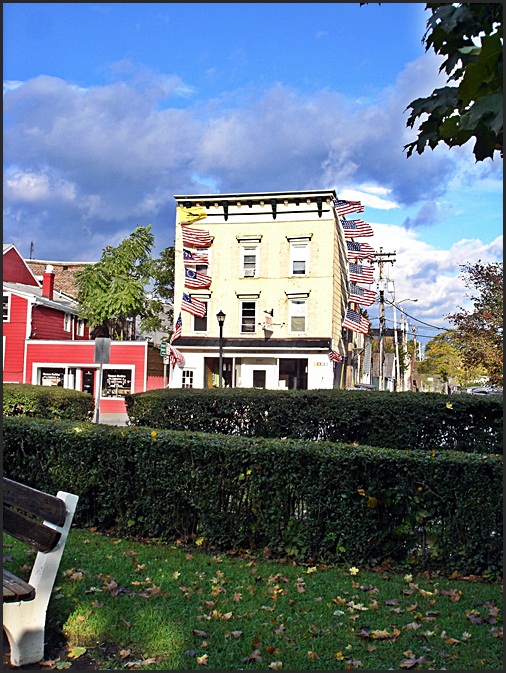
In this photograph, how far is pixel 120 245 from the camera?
4216 centimetres

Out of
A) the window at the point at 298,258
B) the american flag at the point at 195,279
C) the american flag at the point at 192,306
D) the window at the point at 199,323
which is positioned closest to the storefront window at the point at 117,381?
the window at the point at 199,323

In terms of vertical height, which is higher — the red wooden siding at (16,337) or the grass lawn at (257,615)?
the red wooden siding at (16,337)

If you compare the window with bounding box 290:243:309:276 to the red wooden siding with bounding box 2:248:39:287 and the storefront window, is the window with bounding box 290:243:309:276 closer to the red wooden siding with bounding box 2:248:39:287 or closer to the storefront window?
the storefront window

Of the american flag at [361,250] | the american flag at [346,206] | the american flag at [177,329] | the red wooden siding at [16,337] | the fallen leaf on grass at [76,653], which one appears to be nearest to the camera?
the fallen leaf on grass at [76,653]

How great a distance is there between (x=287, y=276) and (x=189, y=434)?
28897 mm

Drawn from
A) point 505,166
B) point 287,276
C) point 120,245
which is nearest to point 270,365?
point 287,276

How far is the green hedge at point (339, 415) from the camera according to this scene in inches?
473

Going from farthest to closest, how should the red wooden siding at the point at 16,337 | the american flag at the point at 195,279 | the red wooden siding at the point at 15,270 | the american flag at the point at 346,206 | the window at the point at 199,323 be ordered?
the red wooden siding at the point at 15,270 < the red wooden siding at the point at 16,337 < the window at the point at 199,323 < the american flag at the point at 195,279 < the american flag at the point at 346,206

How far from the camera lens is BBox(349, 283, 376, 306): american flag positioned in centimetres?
3431

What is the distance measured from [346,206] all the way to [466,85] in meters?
32.7

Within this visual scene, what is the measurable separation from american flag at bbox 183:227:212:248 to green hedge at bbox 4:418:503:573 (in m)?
29.5

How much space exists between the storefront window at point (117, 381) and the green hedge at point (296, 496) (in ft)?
95.9

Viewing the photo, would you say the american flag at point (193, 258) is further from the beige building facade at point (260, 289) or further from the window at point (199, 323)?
the window at point (199, 323)

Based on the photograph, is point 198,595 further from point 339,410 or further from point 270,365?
point 270,365
